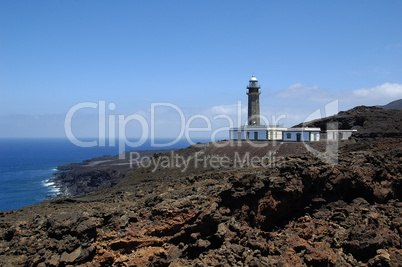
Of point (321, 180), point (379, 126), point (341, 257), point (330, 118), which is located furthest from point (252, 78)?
point (341, 257)

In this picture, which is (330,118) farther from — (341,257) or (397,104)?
(397,104)

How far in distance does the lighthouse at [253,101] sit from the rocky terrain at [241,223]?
90.0ft

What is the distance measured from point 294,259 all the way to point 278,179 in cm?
300

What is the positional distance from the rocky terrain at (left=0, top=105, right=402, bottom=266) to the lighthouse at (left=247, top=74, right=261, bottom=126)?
27429 millimetres

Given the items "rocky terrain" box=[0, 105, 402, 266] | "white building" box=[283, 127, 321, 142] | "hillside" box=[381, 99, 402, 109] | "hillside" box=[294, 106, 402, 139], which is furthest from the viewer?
"hillside" box=[381, 99, 402, 109]

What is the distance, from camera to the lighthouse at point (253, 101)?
4259 cm

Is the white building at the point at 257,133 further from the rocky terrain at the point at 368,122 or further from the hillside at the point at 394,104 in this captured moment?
the hillside at the point at 394,104

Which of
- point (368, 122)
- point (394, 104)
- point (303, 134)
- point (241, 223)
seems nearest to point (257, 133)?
point (303, 134)

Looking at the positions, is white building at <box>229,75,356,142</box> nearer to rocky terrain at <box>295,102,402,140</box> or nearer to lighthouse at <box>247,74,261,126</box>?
rocky terrain at <box>295,102,402,140</box>

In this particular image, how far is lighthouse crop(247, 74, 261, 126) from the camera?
42.6m

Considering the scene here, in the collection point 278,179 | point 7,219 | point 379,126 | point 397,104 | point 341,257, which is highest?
point 397,104

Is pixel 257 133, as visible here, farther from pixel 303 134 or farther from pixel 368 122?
pixel 368 122

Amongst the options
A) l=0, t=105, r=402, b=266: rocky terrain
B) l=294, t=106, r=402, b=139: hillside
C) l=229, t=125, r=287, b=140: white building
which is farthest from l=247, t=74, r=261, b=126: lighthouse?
l=0, t=105, r=402, b=266: rocky terrain

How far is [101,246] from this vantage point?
884 centimetres
